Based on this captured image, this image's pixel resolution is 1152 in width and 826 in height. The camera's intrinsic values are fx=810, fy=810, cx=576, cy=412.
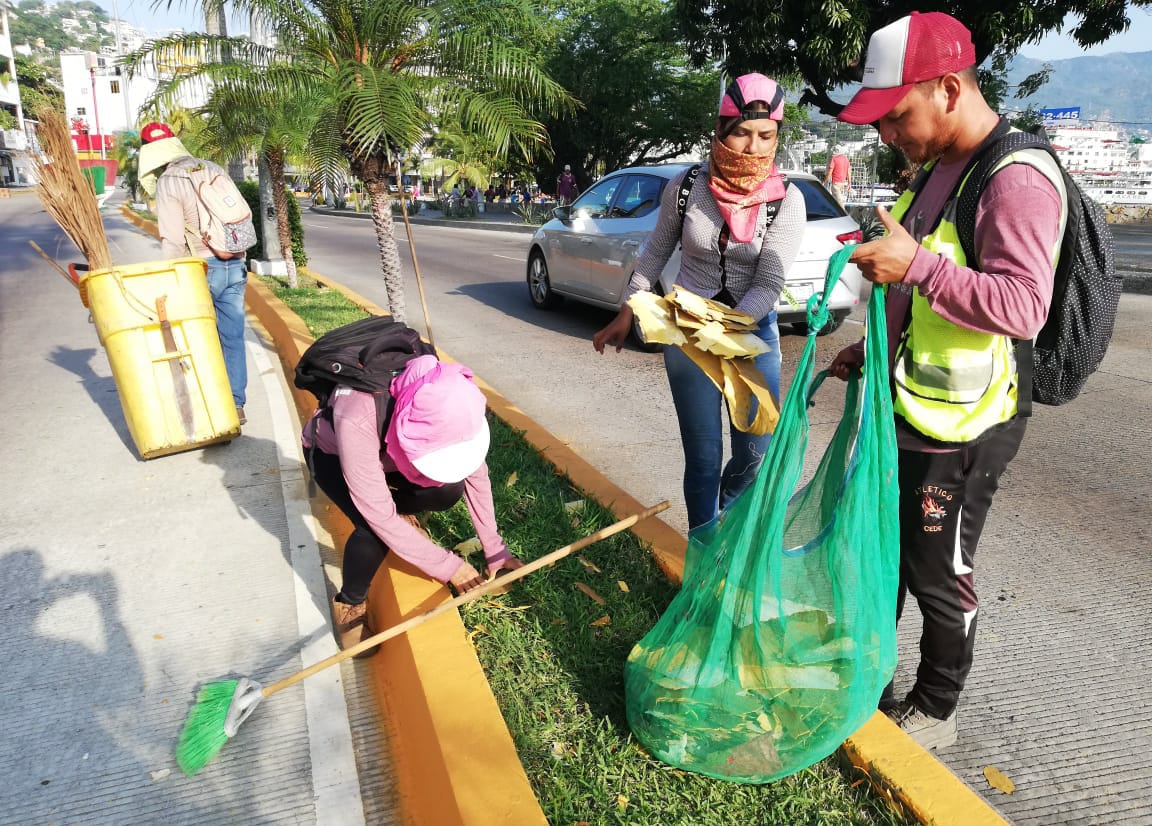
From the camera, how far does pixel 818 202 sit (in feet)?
23.9

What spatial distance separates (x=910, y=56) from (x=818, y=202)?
5.93 metres

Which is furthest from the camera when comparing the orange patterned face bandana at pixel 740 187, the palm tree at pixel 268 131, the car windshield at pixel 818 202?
the car windshield at pixel 818 202

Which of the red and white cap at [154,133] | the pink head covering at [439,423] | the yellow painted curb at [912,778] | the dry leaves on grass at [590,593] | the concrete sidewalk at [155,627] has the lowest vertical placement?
the concrete sidewalk at [155,627]

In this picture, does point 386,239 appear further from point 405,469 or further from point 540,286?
point 540,286

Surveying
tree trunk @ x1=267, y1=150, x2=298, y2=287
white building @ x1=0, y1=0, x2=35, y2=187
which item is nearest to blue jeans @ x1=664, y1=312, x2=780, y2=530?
tree trunk @ x1=267, y1=150, x2=298, y2=287

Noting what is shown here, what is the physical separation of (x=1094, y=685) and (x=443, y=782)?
6.74ft

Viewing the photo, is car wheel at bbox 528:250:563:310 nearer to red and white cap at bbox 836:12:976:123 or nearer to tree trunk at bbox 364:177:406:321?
tree trunk at bbox 364:177:406:321

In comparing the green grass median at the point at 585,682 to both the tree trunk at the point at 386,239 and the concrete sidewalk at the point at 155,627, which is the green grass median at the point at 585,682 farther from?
the tree trunk at the point at 386,239

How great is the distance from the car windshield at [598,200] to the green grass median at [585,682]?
4810 millimetres

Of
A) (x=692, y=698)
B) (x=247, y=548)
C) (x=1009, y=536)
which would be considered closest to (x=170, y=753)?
(x=247, y=548)

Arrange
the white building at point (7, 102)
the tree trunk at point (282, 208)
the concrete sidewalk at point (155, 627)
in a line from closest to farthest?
the concrete sidewalk at point (155, 627)
the tree trunk at point (282, 208)
the white building at point (7, 102)

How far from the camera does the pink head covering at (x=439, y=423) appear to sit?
A: 2348mm

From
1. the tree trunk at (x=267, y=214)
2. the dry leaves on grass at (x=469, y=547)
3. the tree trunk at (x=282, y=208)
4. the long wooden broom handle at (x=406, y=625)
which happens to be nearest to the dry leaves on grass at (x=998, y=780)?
the long wooden broom handle at (x=406, y=625)

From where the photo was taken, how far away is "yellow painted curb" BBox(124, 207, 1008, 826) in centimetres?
183
